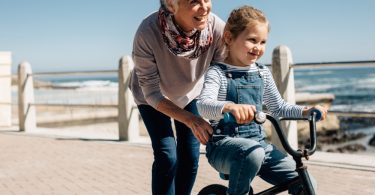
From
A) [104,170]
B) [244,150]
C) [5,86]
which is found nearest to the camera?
[244,150]

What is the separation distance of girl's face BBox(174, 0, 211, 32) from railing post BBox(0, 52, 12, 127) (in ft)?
34.9

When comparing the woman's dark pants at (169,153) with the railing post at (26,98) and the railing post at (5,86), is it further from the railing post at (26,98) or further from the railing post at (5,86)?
the railing post at (5,86)

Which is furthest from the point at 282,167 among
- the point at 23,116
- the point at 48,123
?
the point at 48,123

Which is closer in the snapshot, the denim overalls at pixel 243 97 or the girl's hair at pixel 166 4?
the denim overalls at pixel 243 97

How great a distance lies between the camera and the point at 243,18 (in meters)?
2.71

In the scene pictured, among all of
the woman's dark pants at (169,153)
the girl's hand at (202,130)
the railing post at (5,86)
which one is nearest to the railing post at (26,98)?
the railing post at (5,86)

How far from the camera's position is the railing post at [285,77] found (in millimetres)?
7355

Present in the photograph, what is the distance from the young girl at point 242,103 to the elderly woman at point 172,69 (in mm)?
220

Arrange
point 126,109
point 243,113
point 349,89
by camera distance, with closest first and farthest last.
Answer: point 243,113
point 126,109
point 349,89

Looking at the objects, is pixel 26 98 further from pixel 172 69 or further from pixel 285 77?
pixel 172 69

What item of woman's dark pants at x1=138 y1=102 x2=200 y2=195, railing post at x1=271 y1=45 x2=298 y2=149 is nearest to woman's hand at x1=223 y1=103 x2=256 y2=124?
woman's dark pants at x1=138 y1=102 x2=200 y2=195

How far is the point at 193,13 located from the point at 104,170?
4.30 meters

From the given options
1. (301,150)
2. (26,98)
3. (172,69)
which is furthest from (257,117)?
(26,98)

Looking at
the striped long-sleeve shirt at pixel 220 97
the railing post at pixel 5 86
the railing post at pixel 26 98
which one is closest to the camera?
the striped long-sleeve shirt at pixel 220 97
